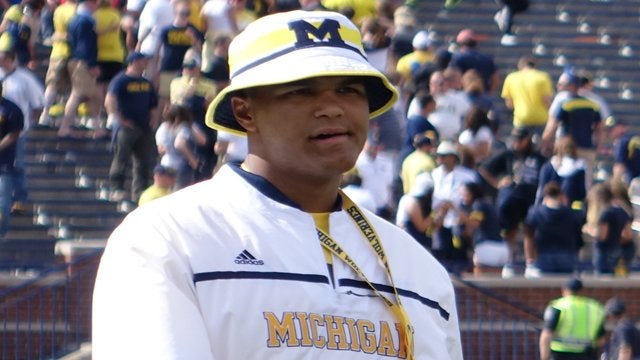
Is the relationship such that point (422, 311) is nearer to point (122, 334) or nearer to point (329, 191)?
point (329, 191)

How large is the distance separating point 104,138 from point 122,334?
1445 centimetres

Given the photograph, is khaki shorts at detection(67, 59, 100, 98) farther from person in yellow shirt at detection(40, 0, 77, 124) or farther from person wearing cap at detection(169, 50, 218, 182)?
person wearing cap at detection(169, 50, 218, 182)

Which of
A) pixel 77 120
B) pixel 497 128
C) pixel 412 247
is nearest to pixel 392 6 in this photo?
pixel 497 128

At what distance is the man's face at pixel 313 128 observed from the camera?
337 centimetres

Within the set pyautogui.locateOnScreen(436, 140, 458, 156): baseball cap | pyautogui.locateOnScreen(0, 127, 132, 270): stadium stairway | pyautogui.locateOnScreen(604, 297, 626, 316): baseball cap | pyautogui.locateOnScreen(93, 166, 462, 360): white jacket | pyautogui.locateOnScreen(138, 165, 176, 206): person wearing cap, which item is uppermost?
pyautogui.locateOnScreen(93, 166, 462, 360): white jacket

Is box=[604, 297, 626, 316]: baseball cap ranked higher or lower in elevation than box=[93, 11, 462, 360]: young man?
lower

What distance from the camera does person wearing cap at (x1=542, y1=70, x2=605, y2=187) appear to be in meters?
17.1

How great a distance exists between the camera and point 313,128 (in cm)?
337

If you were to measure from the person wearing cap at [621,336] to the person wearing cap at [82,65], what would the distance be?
6.10m

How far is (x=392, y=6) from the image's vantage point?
765 inches

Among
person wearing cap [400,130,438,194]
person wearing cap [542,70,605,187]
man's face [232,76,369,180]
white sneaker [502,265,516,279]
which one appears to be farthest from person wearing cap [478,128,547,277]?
man's face [232,76,369,180]

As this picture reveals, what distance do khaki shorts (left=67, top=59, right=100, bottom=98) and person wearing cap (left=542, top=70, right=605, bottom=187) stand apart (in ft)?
14.4

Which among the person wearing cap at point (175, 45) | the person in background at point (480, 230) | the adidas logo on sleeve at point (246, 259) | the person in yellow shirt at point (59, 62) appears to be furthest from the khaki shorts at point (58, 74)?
the adidas logo on sleeve at point (246, 259)

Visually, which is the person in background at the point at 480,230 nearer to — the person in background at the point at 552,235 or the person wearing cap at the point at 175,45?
the person in background at the point at 552,235
